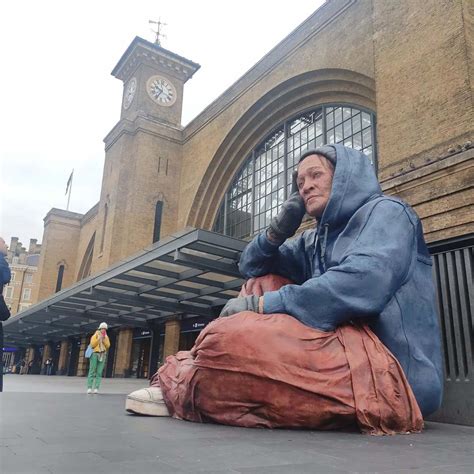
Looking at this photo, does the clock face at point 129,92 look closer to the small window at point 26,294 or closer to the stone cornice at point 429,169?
the stone cornice at point 429,169

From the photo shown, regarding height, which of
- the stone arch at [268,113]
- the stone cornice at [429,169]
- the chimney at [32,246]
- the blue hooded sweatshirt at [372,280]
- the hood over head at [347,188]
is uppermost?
the chimney at [32,246]

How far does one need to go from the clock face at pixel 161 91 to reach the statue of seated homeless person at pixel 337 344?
20.6 meters

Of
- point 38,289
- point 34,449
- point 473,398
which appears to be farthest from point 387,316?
point 38,289

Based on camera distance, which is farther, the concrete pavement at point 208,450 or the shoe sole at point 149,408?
the shoe sole at point 149,408

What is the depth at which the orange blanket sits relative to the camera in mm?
2848

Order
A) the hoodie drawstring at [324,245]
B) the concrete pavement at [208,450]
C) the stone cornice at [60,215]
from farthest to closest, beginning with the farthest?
the stone cornice at [60,215], the hoodie drawstring at [324,245], the concrete pavement at [208,450]

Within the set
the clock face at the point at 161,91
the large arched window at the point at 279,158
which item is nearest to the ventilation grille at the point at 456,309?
the large arched window at the point at 279,158

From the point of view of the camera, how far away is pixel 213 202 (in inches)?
786

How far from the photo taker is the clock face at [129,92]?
2327cm

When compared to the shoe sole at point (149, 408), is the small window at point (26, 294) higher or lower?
higher

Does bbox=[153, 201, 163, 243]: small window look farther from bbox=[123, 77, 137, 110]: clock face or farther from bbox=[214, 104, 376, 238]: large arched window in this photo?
bbox=[123, 77, 137, 110]: clock face

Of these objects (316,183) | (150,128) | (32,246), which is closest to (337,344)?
(316,183)

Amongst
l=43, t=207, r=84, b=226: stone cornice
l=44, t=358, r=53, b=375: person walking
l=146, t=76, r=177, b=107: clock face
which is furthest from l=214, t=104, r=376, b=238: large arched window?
l=43, t=207, r=84, b=226: stone cornice

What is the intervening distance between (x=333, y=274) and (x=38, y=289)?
104 ft
